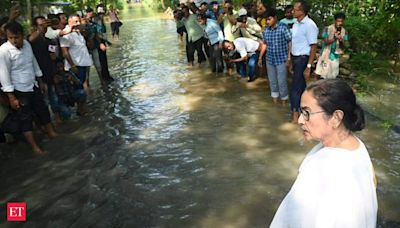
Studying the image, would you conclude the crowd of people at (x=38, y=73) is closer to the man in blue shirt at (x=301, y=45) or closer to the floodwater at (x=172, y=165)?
the floodwater at (x=172, y=165)

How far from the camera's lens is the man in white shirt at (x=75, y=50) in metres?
7.05

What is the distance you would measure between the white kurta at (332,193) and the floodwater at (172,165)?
2.14 meters

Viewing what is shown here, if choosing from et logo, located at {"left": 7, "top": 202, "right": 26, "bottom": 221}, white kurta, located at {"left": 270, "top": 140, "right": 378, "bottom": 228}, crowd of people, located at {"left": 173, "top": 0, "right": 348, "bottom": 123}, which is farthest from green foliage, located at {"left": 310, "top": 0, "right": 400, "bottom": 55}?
et logo, located at {"left": 7, "top": 202, "right": 26, "bottom": 221}

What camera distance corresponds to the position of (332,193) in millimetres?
1357

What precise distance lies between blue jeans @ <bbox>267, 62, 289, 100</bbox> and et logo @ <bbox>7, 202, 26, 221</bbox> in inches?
174

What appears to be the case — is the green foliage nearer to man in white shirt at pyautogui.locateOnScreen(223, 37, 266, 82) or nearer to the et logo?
man in white shirt at pyautogui.locateOnScreen(223, 37, 266, 82)

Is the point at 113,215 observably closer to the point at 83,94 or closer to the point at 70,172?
the point at 70,172

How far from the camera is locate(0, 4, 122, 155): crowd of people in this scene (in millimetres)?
4918

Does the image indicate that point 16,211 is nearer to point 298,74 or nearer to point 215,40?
point 298,74

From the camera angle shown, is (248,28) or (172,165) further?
(248,28)

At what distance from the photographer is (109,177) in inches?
180

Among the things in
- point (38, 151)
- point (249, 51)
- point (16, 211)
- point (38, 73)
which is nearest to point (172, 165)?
point (16, 211)

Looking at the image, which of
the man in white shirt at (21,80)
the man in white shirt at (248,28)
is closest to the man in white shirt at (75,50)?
the man in white shirt at (21,80)

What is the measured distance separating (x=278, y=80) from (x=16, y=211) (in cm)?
455
